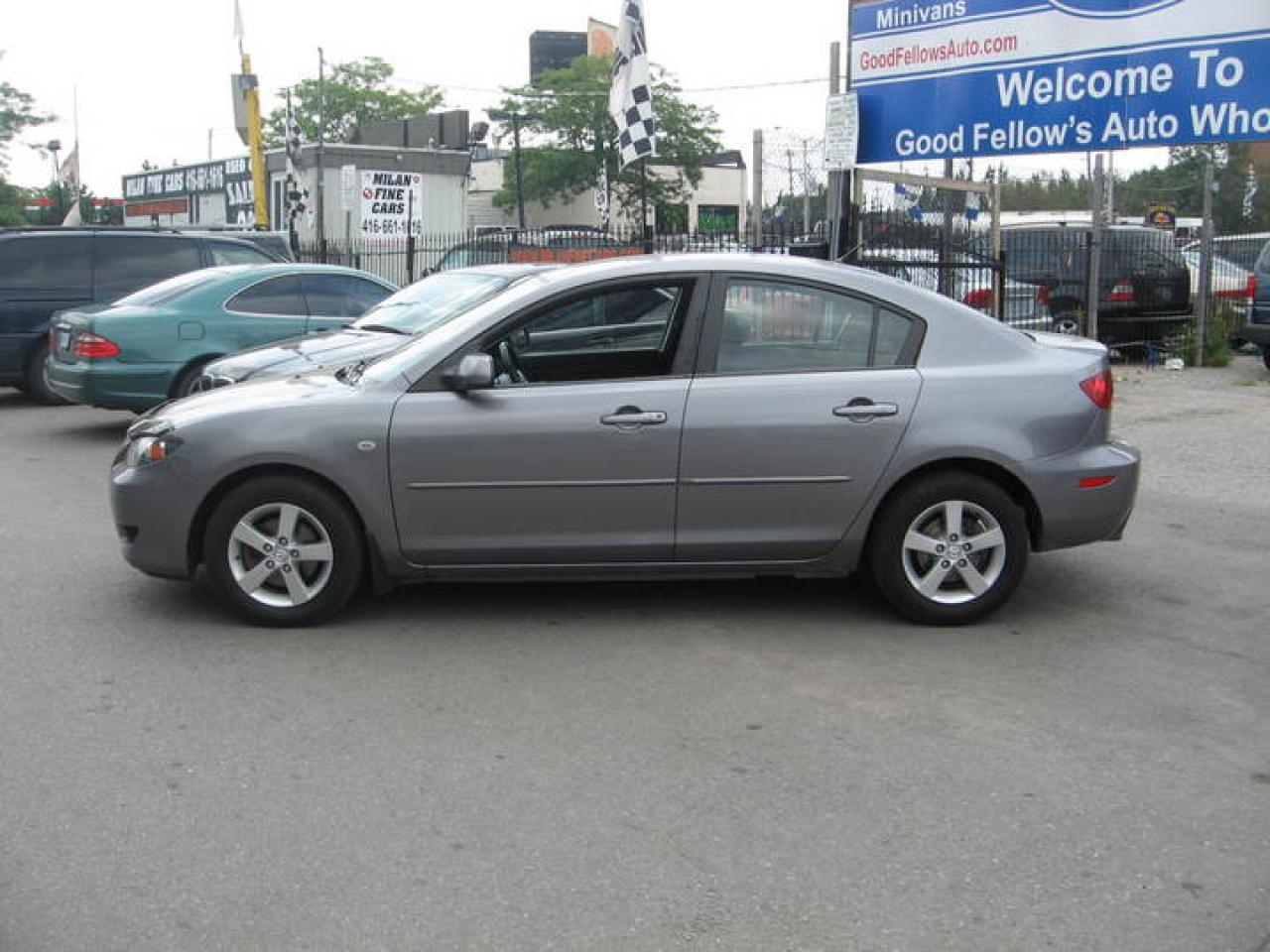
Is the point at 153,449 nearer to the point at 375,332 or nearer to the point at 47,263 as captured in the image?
the point at 375,332

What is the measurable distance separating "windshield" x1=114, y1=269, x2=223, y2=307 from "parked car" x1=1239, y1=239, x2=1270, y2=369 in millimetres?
11256

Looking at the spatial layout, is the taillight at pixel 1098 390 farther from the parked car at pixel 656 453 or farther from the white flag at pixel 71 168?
the white flag at pixel 71 168

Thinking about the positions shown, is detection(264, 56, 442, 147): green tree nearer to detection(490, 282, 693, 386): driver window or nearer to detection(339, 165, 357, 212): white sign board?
detection(339, 165, 357, 212): white sign board

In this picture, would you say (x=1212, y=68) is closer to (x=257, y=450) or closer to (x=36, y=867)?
(x=257, y=450)

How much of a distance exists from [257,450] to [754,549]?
217cm

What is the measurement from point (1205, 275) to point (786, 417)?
12209mm

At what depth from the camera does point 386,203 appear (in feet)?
92.9

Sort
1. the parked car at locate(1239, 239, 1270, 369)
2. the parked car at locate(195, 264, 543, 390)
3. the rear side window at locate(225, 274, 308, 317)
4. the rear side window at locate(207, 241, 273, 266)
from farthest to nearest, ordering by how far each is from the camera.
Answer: the parked car at locate(1239, 239, 1270, 369) < the rear side window at locate(207, 241, 273, 266) < the rear side window at locate(225, 274, 308, 317) < the parked car at locate(195, 264, 543, 390)

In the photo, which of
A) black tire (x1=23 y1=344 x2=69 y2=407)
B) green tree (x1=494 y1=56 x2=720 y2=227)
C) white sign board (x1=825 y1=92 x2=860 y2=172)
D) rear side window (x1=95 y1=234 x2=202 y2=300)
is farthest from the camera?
green tree (x1=494 y1=56 x2=720 y2=227)

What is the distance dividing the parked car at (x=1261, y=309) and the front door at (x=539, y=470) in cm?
1175

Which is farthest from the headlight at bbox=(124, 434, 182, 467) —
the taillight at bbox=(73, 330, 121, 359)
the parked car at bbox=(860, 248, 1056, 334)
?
the parked car at bbox=(860, 248, 1056, 334)

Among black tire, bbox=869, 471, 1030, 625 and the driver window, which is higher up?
the driver window

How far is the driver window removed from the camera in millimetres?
6090

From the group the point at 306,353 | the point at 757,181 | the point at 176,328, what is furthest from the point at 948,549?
the point at 757,181
